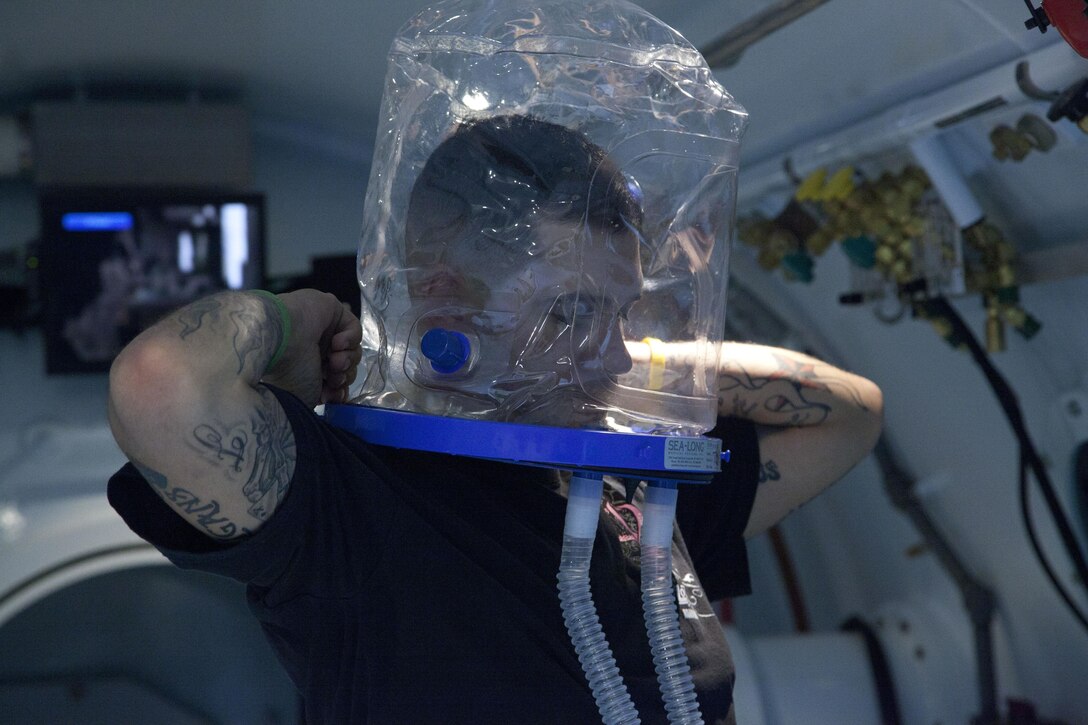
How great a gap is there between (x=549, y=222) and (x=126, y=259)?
5.20 feet

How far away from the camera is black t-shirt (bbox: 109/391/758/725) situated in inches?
39.0

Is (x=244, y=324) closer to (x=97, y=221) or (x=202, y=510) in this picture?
(x=202, y=510)

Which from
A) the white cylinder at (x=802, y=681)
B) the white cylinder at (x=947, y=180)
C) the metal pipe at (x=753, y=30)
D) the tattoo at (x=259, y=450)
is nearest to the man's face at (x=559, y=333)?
the tattoo at (x=259, y=450)

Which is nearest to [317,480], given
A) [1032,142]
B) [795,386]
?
[795,386]

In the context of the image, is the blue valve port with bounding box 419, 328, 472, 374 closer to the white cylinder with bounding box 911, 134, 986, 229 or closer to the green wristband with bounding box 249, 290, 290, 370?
the green wristband with bounding box 249, 290, 290, 370

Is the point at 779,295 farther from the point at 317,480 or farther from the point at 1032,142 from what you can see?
the point at 317,480

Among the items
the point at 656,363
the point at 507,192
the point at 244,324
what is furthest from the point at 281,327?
the point at 656,363

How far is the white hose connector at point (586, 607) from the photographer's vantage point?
1.03 m

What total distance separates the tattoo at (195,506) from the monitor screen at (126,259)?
146 centimetres

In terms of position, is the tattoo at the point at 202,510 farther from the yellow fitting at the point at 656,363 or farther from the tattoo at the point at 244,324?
A: the yellow fitting at the point at 656,363

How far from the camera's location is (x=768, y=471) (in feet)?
4.89

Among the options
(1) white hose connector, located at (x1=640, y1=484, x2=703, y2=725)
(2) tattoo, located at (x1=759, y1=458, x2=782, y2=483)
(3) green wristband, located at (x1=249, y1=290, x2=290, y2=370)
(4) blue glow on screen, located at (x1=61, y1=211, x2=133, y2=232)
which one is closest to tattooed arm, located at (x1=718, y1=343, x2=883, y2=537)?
(2) tattoo, located at (x1=759, y1=458, x2=782, y2=483)

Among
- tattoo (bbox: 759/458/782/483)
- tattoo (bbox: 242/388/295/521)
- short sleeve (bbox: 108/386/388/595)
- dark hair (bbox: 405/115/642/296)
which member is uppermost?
dark hair (bbox: 405/115/642/296)

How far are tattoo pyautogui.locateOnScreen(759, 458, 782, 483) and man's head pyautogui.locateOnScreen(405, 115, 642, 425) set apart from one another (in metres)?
0.46
